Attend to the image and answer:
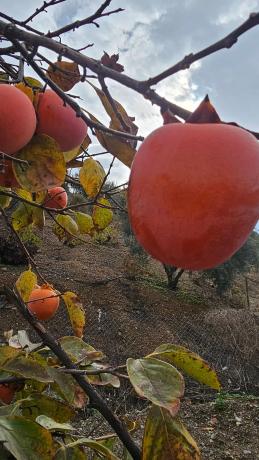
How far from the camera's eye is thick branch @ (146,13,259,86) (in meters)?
0.37

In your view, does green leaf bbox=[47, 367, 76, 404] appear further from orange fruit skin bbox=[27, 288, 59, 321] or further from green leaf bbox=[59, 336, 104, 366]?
orange fruit skin bbox=[27, 288, 59, 321]

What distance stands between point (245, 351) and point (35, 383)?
438cm

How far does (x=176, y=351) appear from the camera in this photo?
80 cm

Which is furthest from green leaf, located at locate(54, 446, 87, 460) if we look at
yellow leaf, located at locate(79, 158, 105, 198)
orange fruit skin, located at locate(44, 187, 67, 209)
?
orange fruit skin, located at locate(44, 187, 67, 209)

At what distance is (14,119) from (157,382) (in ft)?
1.44

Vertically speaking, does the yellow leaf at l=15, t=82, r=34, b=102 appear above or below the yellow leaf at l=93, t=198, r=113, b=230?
above

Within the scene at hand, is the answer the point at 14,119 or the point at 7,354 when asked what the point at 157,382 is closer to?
the point at 7,354

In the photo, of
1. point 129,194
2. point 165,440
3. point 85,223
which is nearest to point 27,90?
point 129,194

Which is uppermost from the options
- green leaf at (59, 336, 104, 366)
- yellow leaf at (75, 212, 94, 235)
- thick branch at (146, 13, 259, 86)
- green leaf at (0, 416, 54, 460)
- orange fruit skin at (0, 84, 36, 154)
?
thick branch at (146, 13, 259, 86)

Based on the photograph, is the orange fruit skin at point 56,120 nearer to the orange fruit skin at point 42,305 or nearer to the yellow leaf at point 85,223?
the yellow leaf at point 85,223

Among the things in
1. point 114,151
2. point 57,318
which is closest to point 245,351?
point 57,318

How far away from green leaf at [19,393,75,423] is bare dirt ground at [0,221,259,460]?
158 cm

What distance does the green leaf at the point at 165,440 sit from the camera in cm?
67

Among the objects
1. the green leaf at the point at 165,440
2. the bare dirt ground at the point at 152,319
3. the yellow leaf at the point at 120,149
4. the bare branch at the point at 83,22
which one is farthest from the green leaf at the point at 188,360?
the bare dirt ground at the point at 152,319
